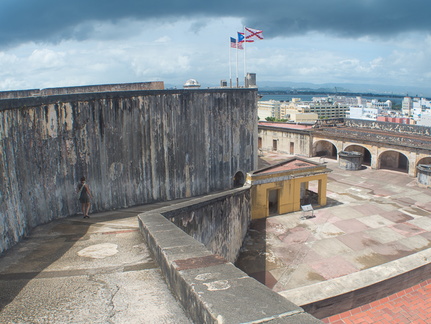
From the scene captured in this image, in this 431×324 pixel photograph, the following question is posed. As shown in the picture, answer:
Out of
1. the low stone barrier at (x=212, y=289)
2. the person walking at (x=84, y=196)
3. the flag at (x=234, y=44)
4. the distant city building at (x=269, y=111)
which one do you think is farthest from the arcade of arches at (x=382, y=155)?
the distant city building at (x=269, y=111)

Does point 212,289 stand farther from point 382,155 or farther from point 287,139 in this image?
point 287,139

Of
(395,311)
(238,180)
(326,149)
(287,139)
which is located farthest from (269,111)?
(395,311)

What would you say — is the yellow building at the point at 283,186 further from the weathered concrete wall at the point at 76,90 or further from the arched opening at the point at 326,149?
the arched opening at the point at 326,149

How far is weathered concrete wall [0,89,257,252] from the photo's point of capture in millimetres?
8797

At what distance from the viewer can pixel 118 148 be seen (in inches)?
475

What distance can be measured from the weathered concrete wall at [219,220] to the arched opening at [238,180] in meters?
0.73

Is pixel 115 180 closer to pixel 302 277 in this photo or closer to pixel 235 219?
pixel 235 219

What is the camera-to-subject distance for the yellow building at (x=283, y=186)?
1770cm

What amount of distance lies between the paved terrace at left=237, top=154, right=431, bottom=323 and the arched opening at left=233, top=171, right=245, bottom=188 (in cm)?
207

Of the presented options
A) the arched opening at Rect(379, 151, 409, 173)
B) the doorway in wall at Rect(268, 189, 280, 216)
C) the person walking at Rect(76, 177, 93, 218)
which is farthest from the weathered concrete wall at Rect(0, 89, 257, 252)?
the arched opening at Rect(379, 151, 409, 173)

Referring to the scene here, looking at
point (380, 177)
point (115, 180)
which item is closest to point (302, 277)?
point (115, 180)

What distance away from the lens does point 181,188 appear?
46.9ft

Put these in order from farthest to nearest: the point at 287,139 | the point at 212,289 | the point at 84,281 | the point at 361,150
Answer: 1. the point at 287,139
2. the point at 361,150
3. the point at 84,281
4. the point at 212,289

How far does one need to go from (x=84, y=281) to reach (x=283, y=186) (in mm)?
14157
